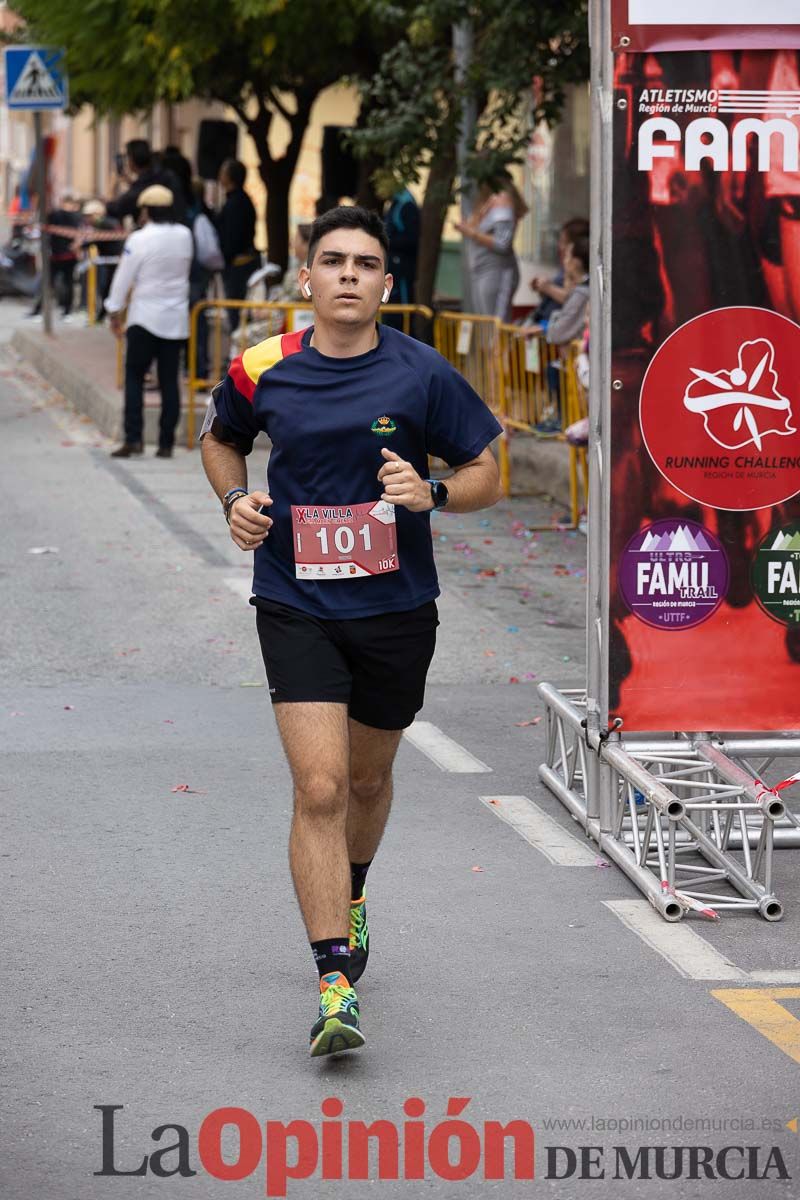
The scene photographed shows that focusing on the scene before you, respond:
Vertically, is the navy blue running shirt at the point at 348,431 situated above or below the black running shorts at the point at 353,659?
above

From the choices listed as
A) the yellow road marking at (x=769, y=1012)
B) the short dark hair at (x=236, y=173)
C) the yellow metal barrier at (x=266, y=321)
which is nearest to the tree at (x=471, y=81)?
the yellow metal barrier at (x=266, y=321)

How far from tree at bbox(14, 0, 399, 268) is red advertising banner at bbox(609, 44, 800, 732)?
35.3ft

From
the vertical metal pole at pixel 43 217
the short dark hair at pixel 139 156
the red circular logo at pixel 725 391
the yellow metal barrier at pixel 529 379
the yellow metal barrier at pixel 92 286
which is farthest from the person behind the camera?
the yellow metal barrier at pixel 92 286

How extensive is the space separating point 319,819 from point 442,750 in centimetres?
307

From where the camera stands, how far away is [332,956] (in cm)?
501

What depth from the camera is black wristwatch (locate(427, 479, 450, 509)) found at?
5.10 meters

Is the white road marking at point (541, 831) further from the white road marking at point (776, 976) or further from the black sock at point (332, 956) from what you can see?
the black sock at point (332, 956)

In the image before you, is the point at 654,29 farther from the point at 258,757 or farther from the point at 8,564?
the point at 8,564

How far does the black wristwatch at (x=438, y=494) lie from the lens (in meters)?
5.10

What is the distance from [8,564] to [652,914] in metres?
6.60

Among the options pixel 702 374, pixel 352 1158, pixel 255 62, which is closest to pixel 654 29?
pixel 702 374

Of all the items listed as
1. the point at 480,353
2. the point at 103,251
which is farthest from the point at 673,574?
the point at 103,251

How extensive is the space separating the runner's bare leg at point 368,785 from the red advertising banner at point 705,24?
234cm

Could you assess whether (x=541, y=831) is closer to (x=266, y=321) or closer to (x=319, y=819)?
(x=319, y=819)
